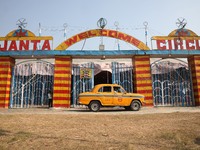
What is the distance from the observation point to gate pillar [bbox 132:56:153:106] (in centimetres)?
1466

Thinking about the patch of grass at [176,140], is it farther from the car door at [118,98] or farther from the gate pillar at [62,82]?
the gate pillar at [62,82]

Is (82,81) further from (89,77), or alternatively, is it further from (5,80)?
(5,80)

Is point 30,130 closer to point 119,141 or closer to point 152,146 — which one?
Result: point 119,141

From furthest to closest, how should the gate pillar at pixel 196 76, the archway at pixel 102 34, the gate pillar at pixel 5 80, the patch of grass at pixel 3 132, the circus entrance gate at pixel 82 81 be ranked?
the circus entrance gate at pixel 82 81 → the archway at pixel 102 34 → the gate pillar at pixel 196 76 → the gate pillar at pixel 5 80 → the patch of grass at pixel 3 132

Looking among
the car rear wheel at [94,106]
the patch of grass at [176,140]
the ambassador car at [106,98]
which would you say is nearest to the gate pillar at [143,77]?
the ambassador car at [106,98]

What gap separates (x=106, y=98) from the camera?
474 inches

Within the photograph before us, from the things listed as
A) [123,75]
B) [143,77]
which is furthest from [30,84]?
[143,77]

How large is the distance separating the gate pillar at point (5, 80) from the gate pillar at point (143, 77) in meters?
10.4

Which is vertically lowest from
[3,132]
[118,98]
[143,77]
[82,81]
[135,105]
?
[3,132]

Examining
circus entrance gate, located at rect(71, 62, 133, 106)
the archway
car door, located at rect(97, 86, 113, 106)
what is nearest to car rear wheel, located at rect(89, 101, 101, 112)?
car door, located at rect(97, 86, 113, 106)

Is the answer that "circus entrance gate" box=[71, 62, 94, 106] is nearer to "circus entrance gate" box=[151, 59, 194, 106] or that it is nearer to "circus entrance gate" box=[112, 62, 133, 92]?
"circus entrance gate" box=[112, 62, 133, 92]

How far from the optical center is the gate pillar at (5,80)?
1452cm

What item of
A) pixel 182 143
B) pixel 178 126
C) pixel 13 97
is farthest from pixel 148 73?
pixel 13 97

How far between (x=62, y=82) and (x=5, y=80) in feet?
15.3
